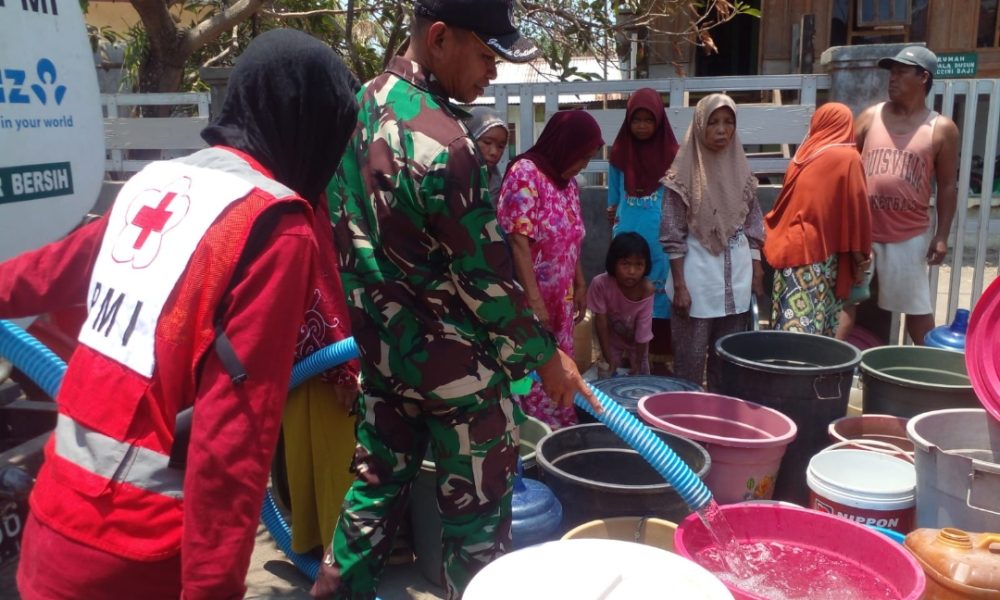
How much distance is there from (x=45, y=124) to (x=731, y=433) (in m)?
2.83

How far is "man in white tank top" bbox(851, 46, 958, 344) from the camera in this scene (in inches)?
182

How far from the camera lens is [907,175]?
4660 millimetres

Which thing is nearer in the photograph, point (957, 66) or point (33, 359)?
point (33, 359)

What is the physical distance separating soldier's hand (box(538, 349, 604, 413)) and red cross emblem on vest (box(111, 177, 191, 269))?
1053 millimetres

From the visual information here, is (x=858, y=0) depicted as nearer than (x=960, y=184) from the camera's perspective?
No

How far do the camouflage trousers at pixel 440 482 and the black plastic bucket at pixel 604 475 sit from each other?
567mm

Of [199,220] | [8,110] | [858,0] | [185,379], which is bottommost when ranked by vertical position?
[185,379]

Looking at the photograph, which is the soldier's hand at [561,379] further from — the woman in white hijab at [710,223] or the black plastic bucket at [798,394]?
the woman in white hijab at [710,223]

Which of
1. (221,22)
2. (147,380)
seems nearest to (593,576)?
(147,380)

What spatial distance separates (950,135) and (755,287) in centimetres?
149

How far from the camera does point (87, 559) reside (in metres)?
1.32

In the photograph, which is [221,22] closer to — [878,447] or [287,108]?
[287,108]

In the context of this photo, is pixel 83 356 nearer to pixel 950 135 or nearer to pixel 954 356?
pixel 954 356

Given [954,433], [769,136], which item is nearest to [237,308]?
[954,433]
